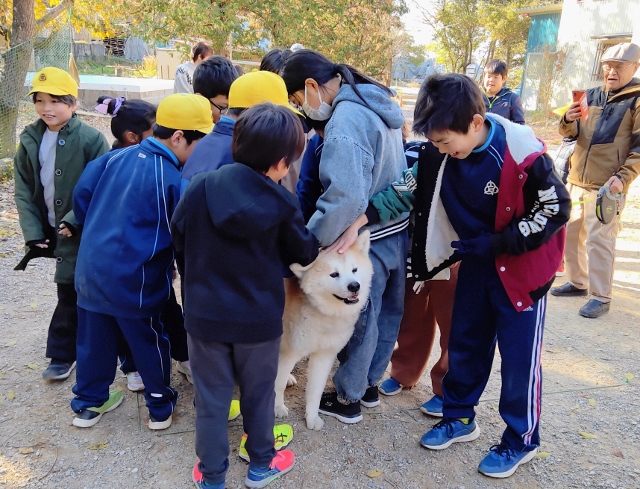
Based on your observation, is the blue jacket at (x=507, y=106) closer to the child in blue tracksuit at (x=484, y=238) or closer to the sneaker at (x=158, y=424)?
the child in blue tracksuit at (x=484, y=238)

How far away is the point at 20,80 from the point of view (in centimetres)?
817

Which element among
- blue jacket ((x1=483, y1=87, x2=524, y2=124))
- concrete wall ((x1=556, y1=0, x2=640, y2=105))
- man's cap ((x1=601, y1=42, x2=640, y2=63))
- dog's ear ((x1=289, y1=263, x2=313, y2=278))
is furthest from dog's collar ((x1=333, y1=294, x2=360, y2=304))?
concrete wall ((x1=556, y1=0, x2=640, y2=105))

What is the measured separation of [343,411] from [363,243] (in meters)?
1.06

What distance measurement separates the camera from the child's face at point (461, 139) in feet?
7.52

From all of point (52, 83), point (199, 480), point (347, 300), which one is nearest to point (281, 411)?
point (199, 480)

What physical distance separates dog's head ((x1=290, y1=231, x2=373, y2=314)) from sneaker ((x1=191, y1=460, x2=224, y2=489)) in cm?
99

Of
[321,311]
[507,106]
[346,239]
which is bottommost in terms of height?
[321,311]

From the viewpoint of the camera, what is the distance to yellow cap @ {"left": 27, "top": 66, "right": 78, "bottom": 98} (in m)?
3.12

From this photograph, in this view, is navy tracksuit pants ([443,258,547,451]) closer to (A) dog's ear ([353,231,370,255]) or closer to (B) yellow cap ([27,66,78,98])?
(A) dog's ear ([353,231,370,255])

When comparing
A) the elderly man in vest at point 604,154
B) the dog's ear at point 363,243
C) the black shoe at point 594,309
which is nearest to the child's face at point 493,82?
the elderly man in vest at point 604,154

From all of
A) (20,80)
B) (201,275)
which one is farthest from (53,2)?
(201,275)

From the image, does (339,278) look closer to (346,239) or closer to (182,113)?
(346,239)

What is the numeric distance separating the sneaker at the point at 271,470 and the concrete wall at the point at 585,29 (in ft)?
61.8

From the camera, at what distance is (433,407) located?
3.16 m
